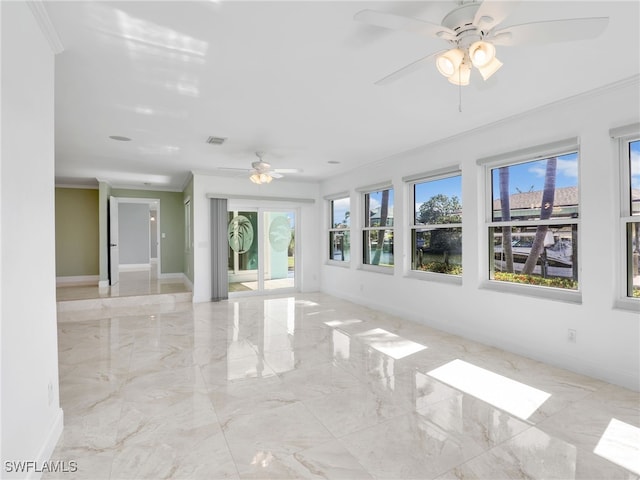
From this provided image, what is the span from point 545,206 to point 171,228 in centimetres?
830

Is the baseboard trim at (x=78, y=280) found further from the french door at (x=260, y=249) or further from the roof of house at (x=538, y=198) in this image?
the roof of house at (x=538, y=198)

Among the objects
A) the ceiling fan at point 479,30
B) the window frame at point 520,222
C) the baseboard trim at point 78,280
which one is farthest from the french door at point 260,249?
the ceiling fan at point 479,30

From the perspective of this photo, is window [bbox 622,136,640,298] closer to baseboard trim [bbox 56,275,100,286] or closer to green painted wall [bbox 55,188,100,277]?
baseboard trim [bbox 56,275,100,286]

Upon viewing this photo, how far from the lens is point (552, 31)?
168cm

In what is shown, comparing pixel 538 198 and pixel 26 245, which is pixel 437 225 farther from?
pixel 26 245

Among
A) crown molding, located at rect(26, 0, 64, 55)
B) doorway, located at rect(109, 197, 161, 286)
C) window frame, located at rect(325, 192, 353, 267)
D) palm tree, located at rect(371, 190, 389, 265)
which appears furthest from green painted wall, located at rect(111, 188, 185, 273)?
crown molding, located at rect(26, 0, 64, 55)

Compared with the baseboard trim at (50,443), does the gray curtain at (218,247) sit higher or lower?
higher

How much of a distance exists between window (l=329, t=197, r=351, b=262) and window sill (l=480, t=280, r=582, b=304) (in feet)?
10.9

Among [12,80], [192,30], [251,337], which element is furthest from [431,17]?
[251,337]

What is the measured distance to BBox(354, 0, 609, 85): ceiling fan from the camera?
5.24 ft

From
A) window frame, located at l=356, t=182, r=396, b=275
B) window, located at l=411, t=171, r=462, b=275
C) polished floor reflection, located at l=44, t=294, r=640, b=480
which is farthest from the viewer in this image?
window frame, located at l=356, t=182, r=396, b=275

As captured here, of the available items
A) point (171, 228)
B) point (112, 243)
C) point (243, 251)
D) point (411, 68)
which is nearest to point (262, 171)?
point (243, 251)

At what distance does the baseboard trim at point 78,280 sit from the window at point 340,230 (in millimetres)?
5630

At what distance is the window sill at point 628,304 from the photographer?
2.94 metres
